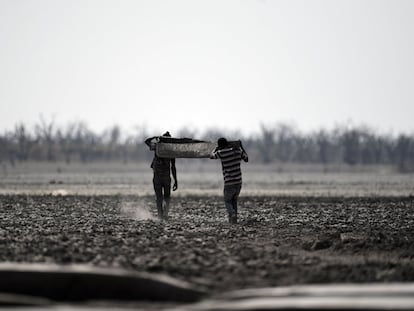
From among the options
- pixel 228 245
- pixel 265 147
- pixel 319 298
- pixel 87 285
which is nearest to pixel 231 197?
pixel 228 245

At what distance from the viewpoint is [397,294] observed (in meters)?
7.84

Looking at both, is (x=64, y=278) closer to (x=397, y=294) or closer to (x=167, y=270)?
(x=167, y=270)

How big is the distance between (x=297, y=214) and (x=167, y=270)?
11.7m

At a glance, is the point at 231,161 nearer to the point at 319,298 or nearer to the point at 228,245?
the point at 228,245

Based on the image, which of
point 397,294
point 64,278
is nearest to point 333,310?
point 397,294

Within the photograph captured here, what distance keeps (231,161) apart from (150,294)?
26.8 feet

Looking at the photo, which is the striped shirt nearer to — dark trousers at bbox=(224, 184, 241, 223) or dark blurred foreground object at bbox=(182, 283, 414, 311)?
dark trousers at bbox=(224, 184, 241, 223)

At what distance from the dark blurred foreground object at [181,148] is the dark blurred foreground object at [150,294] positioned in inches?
355

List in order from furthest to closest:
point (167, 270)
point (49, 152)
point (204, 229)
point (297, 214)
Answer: point (49, 152) < point (297, 214) < point (204, 229) < point (167, 270)

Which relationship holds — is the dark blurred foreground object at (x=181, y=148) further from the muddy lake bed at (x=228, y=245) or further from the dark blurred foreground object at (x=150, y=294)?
the dark blurred foreground object at (x=150, y=294)

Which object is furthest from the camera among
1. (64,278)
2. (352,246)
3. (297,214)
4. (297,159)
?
(297,159)

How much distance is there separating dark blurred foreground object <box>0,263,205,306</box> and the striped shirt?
7.67 m

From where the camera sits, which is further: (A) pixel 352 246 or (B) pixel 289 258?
(A) pixel 352 246

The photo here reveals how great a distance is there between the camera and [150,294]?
8492 mm
